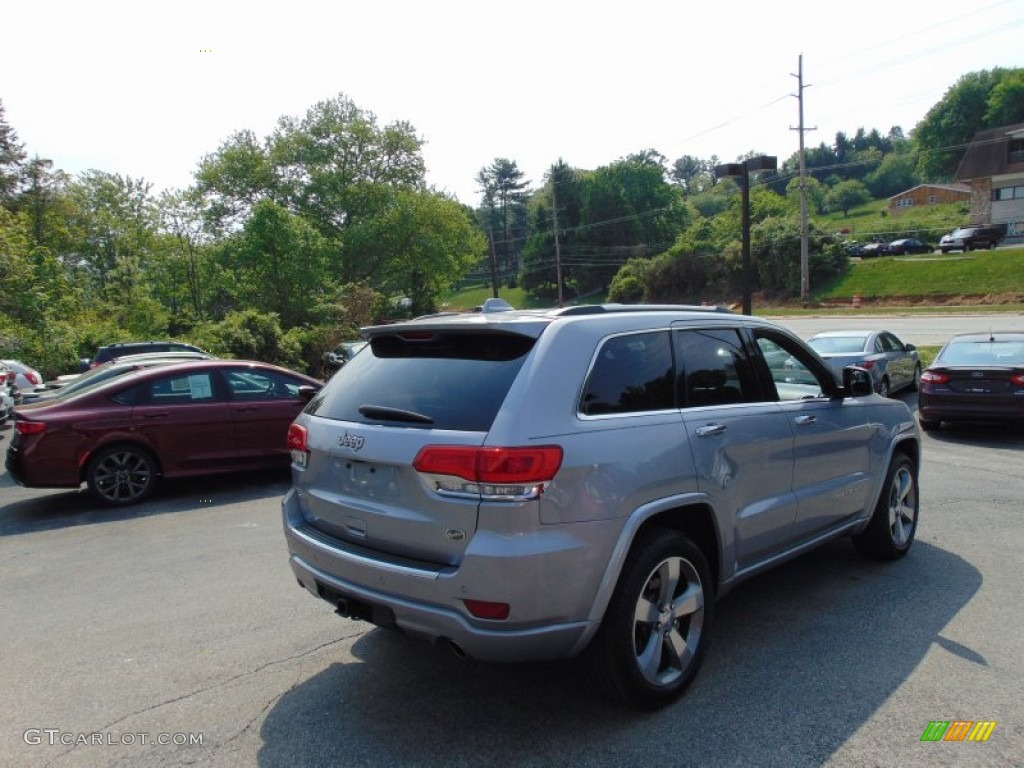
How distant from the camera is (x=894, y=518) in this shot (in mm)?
5133

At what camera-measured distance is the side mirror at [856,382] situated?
185 inches

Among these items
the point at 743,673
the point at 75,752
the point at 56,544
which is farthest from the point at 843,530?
the point at 56,544

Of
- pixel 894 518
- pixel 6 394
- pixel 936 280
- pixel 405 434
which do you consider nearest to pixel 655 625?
pixel 405 434

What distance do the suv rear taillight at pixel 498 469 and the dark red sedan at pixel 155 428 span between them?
244 inches

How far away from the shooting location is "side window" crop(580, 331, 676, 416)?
321 centimetres

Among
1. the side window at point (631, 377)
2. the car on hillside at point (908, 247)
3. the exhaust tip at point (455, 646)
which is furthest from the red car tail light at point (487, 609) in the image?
the car on hillside at point (908, 247)

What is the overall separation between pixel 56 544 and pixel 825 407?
6642 millimetres

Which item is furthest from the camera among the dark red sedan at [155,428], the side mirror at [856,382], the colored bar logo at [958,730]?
the dark red sedan at [155,428]

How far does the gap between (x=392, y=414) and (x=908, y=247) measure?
6382cm

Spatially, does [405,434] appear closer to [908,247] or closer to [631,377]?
[631,377]

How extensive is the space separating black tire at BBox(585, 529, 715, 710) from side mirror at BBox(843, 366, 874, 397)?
1994 millimetres

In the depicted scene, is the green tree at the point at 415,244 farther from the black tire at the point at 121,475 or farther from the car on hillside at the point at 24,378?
the black tire at the point at 121,475

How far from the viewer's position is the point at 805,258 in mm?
47531

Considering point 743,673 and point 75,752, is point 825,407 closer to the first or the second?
point 743,673
